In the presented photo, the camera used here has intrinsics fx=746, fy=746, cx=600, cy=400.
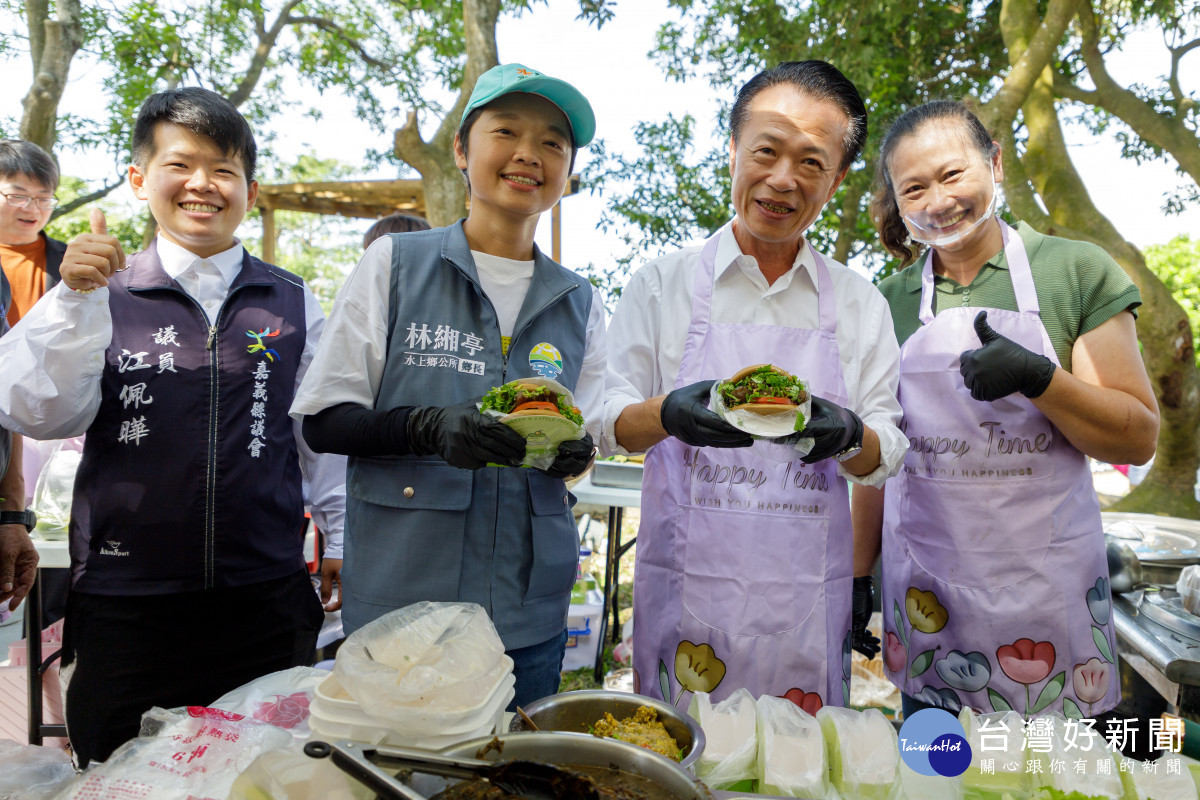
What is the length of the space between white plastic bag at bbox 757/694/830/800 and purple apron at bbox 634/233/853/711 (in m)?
0.54

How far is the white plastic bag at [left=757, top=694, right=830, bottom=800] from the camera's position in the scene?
61.7 inches

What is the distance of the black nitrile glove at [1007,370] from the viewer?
2.37 m

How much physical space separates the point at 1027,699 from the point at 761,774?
1.37 meters

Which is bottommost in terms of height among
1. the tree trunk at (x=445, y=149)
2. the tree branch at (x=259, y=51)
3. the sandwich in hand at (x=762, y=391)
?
the sandwich in hand at (x=762, y=391)

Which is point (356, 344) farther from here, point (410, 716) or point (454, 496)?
point (410, 716)

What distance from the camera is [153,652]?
230 centimetres

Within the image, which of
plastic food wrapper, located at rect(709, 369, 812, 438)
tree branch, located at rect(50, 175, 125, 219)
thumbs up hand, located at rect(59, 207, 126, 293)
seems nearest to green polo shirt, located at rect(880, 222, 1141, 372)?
plastic food wrapper, located at rect(709, 369, 812, 438)

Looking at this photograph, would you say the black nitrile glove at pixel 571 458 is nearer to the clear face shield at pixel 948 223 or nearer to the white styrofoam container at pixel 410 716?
the white styrofoam container at pixel 410 716

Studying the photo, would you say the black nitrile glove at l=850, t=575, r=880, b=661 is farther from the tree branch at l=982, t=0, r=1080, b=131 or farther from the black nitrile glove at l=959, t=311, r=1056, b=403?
the tree branch at l=982, t=0, r=1080, b=131

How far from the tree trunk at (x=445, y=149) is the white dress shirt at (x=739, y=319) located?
518cm

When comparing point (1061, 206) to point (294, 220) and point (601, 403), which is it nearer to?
point (601, 403)

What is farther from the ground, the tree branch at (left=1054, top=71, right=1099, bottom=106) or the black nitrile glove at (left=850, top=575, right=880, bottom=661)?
the tree branch at (left=1054, top=71, right=1099, bottom=106)

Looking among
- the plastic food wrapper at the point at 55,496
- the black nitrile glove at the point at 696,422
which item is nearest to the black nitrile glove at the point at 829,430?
the black nitrile glove at the point at 696,422

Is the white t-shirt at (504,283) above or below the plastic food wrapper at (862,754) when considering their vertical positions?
above
